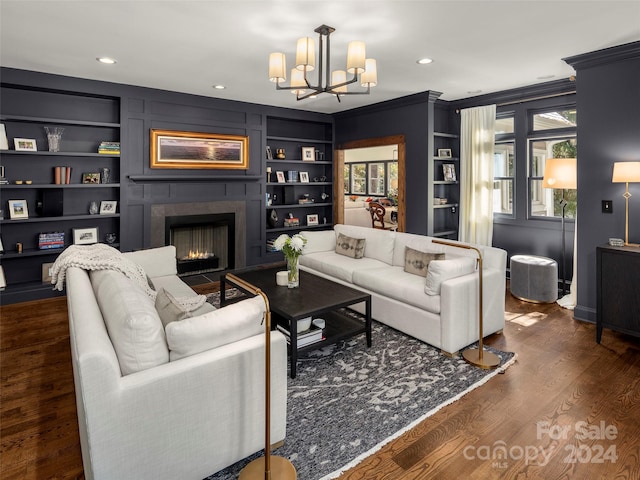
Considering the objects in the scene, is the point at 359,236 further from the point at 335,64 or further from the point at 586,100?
the point at 586,100

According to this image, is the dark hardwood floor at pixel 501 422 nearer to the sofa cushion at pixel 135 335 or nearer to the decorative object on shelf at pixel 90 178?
the sofa cushion at pixel 135 335

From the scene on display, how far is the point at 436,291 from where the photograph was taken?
3.20 m

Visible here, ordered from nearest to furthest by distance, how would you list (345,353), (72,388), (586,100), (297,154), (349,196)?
(72,388) → (345,353) → (586,100) → (297,154) → (349,196)

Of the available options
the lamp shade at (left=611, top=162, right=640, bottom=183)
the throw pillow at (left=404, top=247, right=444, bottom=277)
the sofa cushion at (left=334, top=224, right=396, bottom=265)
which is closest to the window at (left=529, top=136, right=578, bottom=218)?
the lamp shade at (left=611, top=162, right=640, bottom=183)

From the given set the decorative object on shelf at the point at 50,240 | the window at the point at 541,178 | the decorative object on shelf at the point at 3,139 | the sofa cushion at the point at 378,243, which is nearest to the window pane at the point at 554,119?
the window at the point at 541,178

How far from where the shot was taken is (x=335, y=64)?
4008 millimetres

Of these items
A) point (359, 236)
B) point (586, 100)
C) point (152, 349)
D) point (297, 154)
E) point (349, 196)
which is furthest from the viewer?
point (349, 196)

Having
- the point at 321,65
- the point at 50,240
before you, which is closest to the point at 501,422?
the point at 321,65

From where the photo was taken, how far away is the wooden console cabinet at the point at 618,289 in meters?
3.23

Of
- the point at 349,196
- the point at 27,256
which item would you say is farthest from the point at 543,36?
the point at 349,196

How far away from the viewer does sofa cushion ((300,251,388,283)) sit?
4277 mm

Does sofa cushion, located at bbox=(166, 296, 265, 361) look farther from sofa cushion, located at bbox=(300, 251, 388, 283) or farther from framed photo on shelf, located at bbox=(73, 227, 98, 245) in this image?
framed photo on shelf, located at bbox=(73, 227, 98, 245)

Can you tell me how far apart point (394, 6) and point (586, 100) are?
234 cm

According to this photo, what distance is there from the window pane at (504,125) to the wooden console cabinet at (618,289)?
2.73 m
